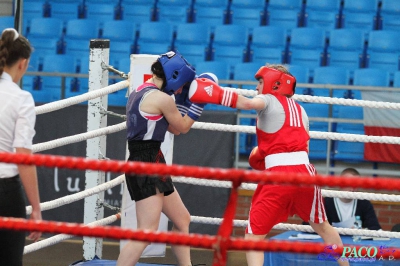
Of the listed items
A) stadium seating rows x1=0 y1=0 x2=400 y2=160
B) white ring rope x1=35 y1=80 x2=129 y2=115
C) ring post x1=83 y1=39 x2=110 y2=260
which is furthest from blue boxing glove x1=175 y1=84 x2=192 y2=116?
stadium seating rows x1=0 y1=0 x2=400 y2=160

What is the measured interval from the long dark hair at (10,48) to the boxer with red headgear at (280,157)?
1.12 metres

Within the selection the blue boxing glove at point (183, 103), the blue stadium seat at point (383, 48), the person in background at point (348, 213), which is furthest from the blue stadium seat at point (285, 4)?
the blue boxing glove at point (183, 103)

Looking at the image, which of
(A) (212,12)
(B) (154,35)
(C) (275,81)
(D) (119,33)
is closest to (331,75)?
(A) (212,12)

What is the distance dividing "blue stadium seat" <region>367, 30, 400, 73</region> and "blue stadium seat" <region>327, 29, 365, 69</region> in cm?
11

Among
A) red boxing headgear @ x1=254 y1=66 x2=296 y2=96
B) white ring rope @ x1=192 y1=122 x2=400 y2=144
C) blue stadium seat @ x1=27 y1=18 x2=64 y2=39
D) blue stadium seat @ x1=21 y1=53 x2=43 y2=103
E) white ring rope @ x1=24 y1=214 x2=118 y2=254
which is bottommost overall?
white ring rope @ x1=24 y1=214 x2=118 y2=254

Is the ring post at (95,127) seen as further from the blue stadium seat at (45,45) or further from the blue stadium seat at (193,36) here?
the blue stadium seat at (45,45)

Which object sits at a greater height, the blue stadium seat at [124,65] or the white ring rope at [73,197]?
the blue stadium seat at [124,65]

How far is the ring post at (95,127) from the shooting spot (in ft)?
13.1

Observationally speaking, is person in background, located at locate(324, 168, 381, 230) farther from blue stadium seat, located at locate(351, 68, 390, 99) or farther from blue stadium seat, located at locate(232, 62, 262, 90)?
blue stadium seat, located at locate(232, 62, 262, 90)

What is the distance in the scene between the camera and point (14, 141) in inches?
97.5

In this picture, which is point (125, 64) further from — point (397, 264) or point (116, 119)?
point (397, 264)

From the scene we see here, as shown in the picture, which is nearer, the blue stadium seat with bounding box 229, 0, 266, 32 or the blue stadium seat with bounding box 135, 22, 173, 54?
the blue stadium seat with bounding box 135, 22, 173, 54

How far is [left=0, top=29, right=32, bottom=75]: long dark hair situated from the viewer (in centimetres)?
251

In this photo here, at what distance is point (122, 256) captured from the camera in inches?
129
